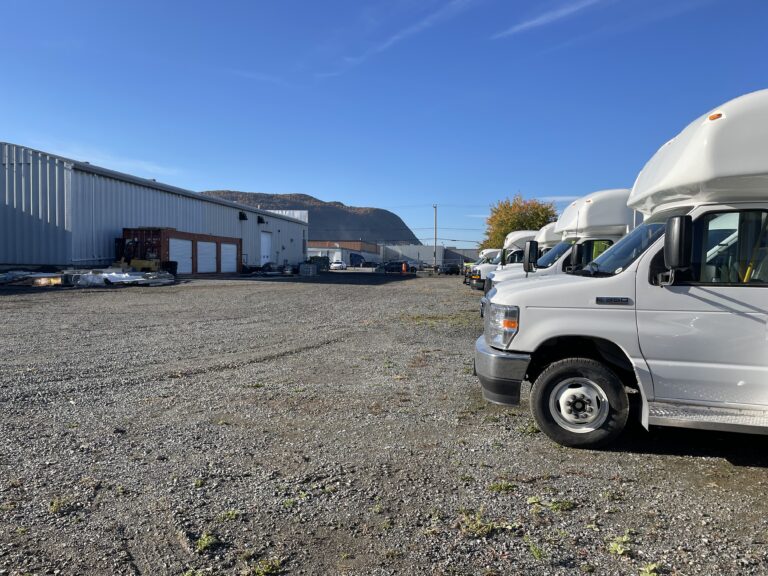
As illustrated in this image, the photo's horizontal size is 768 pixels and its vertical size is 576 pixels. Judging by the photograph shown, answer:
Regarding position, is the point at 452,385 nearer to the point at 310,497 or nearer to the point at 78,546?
the point at 310,497

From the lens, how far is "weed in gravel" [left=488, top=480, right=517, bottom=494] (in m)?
4.15

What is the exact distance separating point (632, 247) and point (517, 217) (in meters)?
53.7

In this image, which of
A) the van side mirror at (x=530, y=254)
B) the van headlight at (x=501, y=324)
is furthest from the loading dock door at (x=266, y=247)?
the van headlight at (x=501, y=324)

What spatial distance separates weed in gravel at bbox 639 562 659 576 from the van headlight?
227 centimetres

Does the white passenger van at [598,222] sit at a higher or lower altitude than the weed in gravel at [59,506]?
higher

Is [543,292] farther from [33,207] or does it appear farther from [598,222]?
[33,207]

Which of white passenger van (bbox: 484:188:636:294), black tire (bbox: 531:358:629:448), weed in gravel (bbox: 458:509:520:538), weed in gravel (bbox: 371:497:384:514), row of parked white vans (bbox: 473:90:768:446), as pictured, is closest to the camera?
weed in gravel (bbox: 458:509:520:538)

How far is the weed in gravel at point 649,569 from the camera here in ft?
10.2

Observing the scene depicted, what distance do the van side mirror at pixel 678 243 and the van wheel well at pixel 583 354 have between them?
883mm

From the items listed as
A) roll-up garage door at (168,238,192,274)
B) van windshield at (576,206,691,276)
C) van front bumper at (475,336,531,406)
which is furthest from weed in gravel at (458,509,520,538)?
roll-up garage door at (168,238,192,274)

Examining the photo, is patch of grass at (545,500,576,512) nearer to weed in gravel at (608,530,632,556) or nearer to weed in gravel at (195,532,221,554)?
weed in gravel at (608,530,632,556)

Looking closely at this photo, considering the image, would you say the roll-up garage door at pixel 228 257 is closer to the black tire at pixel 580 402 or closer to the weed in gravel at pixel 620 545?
the black tire at pixel 580 402

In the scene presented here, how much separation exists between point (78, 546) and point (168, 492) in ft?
2.57

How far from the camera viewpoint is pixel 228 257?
46594 millimetres
